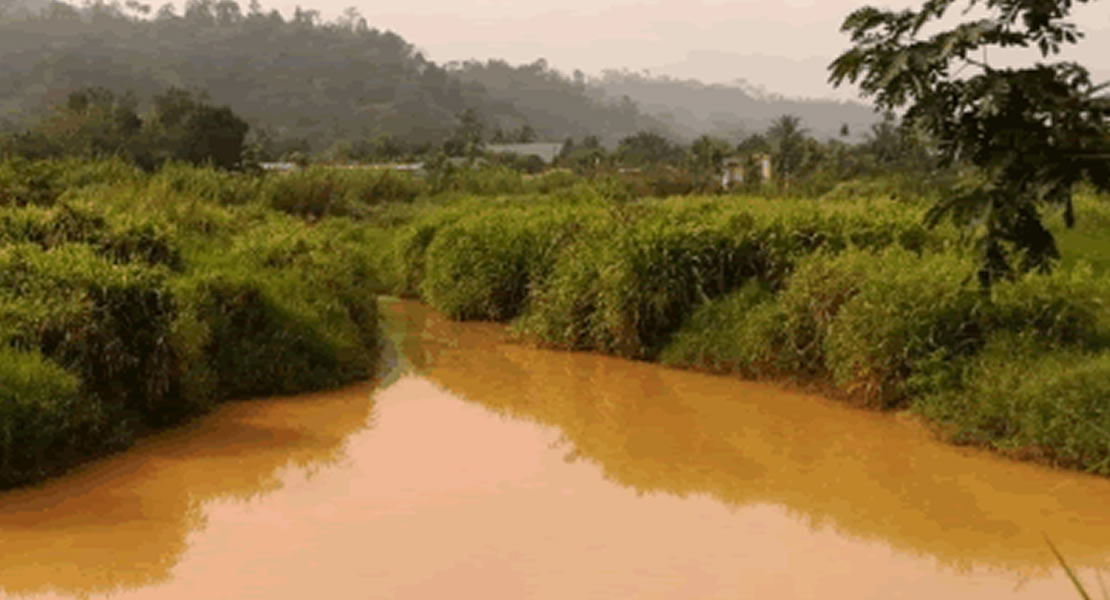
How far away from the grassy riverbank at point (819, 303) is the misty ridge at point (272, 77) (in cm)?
4409

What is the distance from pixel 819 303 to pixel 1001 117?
676 centimetres

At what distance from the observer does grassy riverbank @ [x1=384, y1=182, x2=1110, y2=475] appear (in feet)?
24.3

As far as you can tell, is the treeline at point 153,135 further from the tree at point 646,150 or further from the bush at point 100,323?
the bush at point 100,323

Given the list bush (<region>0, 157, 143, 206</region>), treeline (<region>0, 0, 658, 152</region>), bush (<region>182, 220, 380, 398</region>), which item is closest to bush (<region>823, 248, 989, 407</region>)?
bush (<region>182, 220, 380, 398</region>)

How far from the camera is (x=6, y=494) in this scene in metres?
6.16

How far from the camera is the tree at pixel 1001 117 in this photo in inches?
88.7

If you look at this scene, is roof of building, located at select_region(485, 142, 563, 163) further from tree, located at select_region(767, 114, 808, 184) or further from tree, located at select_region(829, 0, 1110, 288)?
tree, located at select_region(829, 0, 1110, 288)

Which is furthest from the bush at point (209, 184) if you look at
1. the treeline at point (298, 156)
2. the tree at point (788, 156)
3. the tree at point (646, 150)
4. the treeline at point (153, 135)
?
the tree at point (646, 150)

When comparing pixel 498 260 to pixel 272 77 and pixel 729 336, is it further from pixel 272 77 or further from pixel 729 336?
pixel 272 77

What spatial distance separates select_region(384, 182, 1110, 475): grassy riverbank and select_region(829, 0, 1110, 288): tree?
9.02ft

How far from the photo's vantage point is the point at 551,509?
6.35 meters

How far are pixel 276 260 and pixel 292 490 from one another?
4456 mm

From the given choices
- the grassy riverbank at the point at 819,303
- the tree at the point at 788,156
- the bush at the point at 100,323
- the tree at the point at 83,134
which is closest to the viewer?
the bush at the point at 100,323

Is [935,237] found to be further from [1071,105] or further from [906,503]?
[1071,105]
